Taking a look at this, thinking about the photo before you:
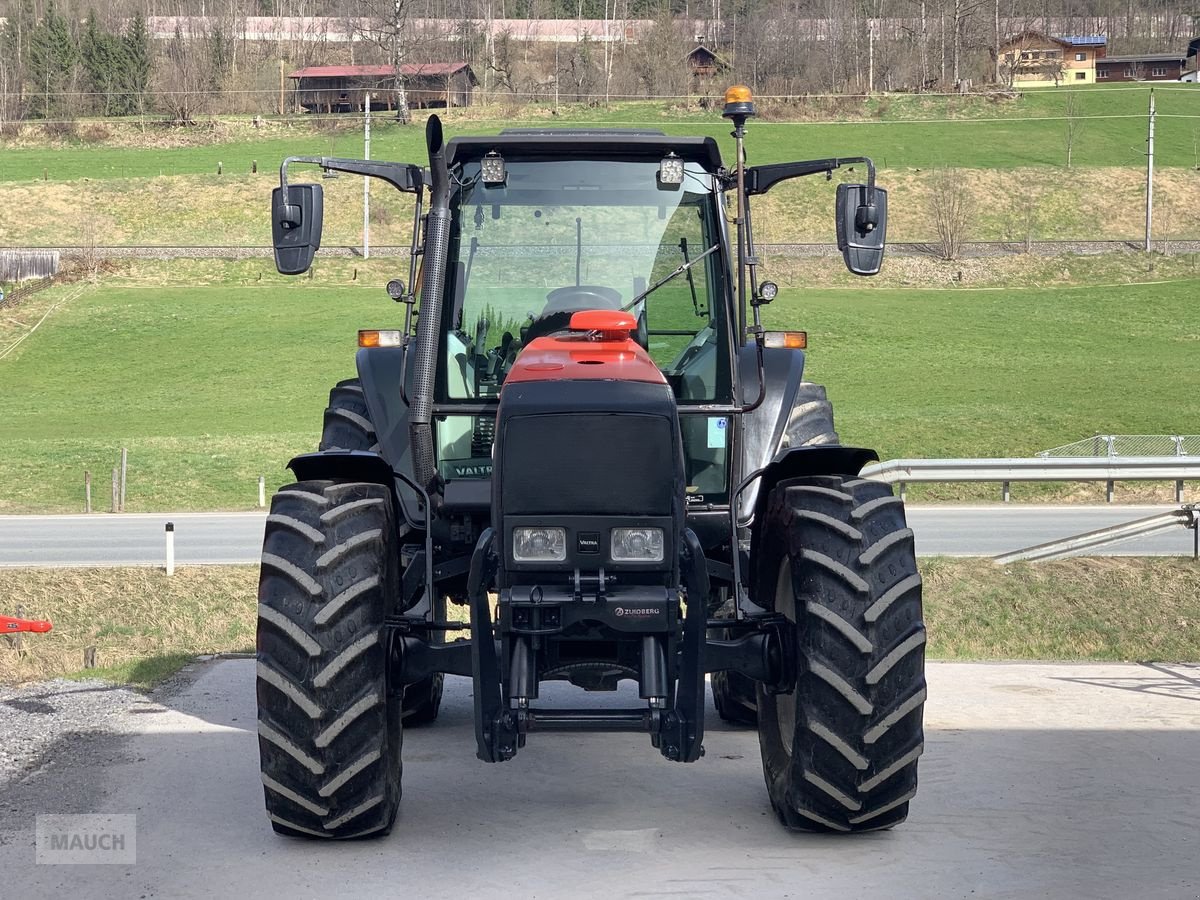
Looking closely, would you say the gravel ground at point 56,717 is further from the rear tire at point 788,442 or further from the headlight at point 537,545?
the rear tire at point 788,442

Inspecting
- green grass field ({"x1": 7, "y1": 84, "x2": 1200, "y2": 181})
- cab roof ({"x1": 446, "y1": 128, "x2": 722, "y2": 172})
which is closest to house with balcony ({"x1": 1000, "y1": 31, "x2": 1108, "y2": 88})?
green grass field ({"x1": 7, "y1": 84, "x2": 1200, "y2": 181})

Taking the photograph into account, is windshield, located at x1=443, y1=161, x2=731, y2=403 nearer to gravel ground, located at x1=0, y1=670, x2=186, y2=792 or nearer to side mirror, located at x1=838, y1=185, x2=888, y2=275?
side mirror, located at x1=838, y1=185, x2=888, y2=275

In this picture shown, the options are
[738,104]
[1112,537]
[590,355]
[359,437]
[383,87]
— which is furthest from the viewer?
[383,87]

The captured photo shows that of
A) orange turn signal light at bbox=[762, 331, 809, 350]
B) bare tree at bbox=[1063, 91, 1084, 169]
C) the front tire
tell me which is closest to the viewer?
the front tire

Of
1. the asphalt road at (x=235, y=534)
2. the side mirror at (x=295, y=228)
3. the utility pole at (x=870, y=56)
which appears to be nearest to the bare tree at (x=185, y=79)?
the utility pole at (x=870, y=56)

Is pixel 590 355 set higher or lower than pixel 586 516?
higher

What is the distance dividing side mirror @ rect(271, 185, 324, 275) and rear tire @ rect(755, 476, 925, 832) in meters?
2.51

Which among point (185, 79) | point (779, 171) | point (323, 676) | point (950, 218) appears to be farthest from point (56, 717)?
point (185, 79)

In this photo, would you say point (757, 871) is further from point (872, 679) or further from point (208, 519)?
point (208, 519)

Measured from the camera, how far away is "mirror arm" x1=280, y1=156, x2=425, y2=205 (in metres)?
6.76

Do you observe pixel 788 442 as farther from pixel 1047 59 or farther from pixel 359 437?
pixel 1047 59

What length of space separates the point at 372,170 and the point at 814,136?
7230cm

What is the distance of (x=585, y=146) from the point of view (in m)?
7.43

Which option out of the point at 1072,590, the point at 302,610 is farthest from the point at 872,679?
the point at 1072,590
